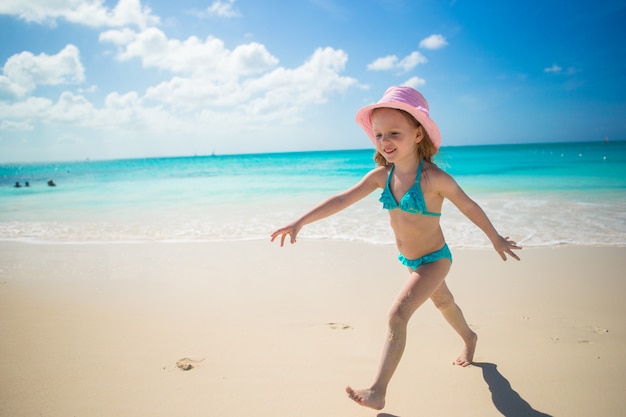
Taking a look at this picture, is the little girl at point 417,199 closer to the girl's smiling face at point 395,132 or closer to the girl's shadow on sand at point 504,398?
the girl's smiling face at point 395,132

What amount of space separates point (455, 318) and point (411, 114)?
1.38m

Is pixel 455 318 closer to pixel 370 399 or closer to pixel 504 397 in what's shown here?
pixel 504 397

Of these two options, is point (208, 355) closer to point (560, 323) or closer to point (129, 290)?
point (129, 290)

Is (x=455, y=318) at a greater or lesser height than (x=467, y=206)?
lesser

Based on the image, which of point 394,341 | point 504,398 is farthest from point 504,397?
point 394,341

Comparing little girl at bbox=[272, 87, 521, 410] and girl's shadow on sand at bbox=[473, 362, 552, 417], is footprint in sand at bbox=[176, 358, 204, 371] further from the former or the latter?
girl's shadow on sand at bbox=[473, 362, 552, 417]

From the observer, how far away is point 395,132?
84.2 inches

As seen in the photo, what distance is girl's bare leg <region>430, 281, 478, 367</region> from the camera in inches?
89.7

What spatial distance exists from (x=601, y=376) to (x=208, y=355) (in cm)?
261

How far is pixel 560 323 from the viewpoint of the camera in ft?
9.73

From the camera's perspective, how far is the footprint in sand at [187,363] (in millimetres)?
2377

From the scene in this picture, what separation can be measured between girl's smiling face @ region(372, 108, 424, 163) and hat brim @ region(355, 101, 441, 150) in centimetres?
5

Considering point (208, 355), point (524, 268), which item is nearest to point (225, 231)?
point (208, 355)

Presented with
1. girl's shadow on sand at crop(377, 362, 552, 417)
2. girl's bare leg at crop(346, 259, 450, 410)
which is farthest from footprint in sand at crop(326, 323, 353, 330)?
girl's bare leg at crop(346, 259, 450, 410)
